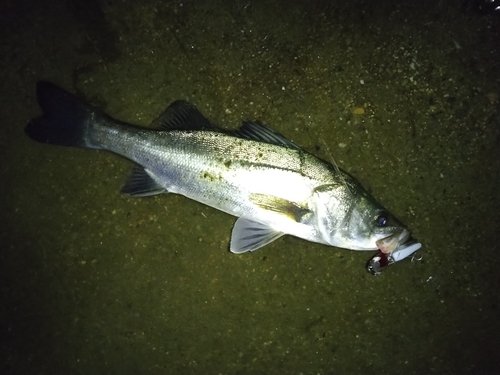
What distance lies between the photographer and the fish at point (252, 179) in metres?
2.23

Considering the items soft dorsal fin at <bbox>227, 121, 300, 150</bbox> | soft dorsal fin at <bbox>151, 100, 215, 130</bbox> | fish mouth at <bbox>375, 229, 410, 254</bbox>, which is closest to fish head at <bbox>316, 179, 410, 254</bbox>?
fish mouth at <bbox>375, 229, 410, 254</bbox>

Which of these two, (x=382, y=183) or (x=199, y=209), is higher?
(x=382, y=183)

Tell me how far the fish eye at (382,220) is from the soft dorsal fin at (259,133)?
0.76 m

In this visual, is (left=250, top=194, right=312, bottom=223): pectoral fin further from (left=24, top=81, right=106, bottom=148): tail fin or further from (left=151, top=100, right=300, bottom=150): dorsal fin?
(left=24, top=81, right=106, bottom=148): tail fin

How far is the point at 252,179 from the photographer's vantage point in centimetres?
224

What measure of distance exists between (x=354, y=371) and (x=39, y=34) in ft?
12.0

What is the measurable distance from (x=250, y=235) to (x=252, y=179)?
42 centimetres

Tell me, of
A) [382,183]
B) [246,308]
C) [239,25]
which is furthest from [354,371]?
[239,25]

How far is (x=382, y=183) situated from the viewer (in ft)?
8.41

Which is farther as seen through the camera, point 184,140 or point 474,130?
point 474,130

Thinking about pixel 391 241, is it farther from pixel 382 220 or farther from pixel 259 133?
pixel 259 133

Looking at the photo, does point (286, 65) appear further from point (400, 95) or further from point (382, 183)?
point (382, 183)

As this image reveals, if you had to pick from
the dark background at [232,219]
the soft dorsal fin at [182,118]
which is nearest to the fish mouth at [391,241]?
the dark background at [232,219]

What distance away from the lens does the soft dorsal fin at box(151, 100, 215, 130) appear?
2.40 m
